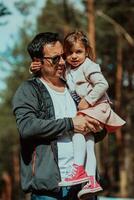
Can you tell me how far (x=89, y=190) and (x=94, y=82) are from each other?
68 centimetres

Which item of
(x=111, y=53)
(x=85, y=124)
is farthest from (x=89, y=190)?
(x=111, y=53)

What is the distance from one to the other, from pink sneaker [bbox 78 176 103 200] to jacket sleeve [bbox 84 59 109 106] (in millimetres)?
485

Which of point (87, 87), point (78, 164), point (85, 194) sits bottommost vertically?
point (85, 194)

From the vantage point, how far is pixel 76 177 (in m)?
3.51

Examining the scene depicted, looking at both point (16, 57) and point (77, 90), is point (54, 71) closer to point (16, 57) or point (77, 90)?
point (77, 90)

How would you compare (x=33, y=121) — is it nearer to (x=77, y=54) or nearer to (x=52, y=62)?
(x=52, y=62)

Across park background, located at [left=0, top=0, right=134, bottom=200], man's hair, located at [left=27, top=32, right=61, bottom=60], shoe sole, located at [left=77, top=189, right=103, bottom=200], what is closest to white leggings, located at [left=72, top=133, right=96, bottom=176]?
shoe sole, located at [left=77, top=189, right=103, bottom=200]

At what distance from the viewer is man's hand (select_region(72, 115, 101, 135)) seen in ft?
11.7

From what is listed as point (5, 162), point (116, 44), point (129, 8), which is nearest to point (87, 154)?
point (129, 8)

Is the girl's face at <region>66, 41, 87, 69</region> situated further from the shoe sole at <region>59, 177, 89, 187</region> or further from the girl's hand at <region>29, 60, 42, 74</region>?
the shoe sole at <region>59, 177, 89, 187</region>

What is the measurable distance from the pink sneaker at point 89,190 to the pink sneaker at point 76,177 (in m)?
0.03

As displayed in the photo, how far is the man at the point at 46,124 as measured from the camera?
3482 mm

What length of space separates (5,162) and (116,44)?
26377 mm

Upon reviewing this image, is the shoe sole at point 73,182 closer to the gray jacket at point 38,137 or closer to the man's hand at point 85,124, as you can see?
the gray jacket at point 38,137
